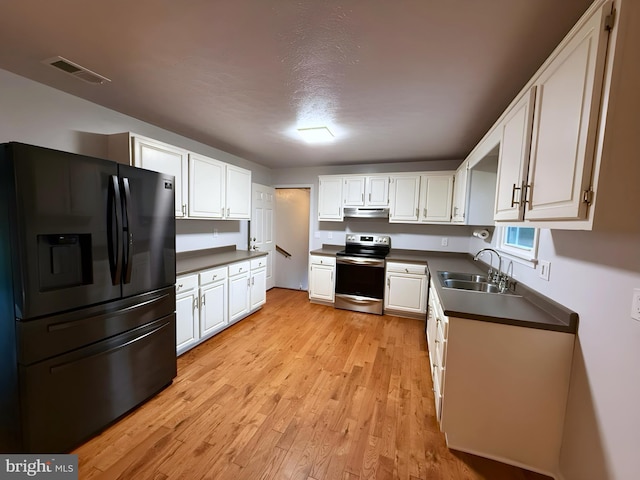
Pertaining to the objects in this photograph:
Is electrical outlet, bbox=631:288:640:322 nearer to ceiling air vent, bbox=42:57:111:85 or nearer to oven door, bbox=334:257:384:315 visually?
oven door, bbox=334:257:384:315

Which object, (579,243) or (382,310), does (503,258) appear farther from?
(382,310)

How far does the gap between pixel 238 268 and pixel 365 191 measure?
2300 mm

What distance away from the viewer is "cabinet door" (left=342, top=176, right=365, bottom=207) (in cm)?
429

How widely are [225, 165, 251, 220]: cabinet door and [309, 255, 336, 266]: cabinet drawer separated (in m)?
1.26

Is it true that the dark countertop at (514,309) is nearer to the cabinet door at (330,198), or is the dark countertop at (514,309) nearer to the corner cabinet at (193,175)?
the cabinet door at (330,198)

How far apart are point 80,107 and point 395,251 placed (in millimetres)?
4221

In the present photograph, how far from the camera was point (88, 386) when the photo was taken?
163 centimetres

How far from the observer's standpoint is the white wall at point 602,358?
1.05 m

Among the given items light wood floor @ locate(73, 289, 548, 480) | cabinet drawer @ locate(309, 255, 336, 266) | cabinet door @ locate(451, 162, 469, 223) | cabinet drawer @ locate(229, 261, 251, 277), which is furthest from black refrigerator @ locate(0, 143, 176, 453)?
cabinet door @ locate(451, 162, 469, 223)

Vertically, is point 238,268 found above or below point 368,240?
below

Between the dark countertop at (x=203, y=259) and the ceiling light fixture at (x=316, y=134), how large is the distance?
1.74 meters

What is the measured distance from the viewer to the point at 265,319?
373 cm

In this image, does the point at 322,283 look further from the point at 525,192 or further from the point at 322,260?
the point at 525,192
